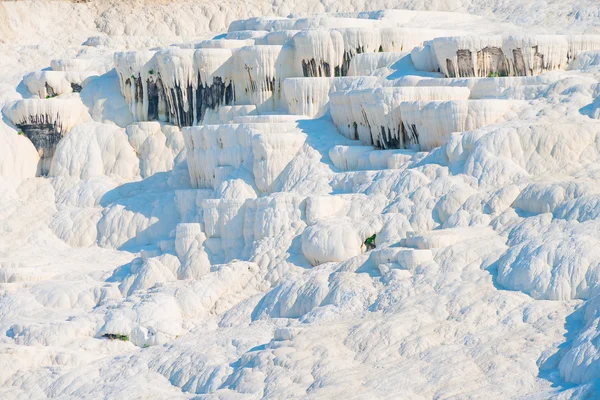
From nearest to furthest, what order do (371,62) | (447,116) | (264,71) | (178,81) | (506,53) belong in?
(447,116) < (506,53) < (371,62) < (264,71) < (178,81)

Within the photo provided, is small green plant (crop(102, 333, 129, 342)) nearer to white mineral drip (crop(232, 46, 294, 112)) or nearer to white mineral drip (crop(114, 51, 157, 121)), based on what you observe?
white mineral drip (crop(232, 46, 294, 112))

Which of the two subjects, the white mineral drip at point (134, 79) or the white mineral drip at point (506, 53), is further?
the white mineral drip at point (134, 79)

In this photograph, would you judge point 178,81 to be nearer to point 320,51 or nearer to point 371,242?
point 320,51

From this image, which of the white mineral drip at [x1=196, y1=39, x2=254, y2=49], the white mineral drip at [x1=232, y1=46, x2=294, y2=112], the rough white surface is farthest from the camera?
the white mineral drip at [x1=196, y1=39, x2=254, y2=49]

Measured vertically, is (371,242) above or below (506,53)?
below

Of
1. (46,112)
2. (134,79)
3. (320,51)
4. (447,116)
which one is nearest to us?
(447,116)

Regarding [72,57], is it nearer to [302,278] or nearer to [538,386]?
[302,278]

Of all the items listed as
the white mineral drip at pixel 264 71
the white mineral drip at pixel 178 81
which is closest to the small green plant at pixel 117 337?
the white mineral drip at pixel 264 71

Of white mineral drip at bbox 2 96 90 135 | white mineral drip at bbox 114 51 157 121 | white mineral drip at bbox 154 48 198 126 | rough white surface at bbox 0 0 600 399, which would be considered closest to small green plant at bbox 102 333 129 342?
rough white surface at bbox 0 0 600 399

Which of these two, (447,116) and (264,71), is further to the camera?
(264,71)

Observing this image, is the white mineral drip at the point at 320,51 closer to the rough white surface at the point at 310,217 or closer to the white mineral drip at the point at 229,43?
the rough white surface at the point at 310,217

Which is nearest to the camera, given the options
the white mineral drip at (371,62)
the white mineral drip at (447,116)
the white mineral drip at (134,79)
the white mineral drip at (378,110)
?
the white mineral drip at (447,116)

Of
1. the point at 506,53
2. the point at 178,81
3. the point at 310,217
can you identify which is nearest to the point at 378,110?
the point at 310,217

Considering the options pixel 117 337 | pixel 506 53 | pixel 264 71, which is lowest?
pixel 117 337
